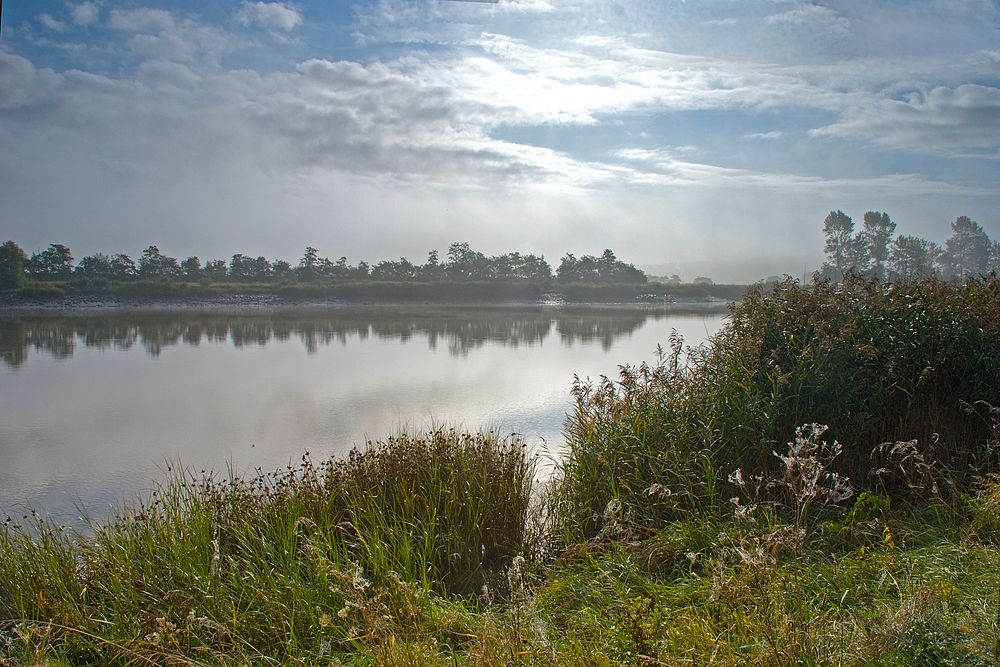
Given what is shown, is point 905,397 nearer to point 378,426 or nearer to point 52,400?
point 378,426

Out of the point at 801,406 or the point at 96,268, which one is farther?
the point at 96,268

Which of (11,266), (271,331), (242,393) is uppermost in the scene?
(11,266)

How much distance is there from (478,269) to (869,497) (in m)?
36.9

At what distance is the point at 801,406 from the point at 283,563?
3.48m

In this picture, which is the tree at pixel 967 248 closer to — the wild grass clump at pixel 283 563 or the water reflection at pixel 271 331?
the water reflection at pixel 271 331

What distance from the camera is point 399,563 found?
146 inches

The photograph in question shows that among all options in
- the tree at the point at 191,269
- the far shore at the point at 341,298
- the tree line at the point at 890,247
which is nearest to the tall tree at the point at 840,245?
the tree line at the point at 890,247

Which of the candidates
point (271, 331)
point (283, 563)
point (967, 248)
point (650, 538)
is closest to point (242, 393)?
point (283, 563)

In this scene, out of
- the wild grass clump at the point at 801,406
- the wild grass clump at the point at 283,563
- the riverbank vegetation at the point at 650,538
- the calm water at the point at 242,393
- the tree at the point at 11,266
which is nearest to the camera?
the riverbank vegetation at the point at 650,538

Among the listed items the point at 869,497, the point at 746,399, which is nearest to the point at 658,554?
the point at 869,497

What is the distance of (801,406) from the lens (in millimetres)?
4840

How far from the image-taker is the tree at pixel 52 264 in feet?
102

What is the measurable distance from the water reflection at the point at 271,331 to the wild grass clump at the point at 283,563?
9.67m

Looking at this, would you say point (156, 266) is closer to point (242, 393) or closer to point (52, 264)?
point (52, 264)
